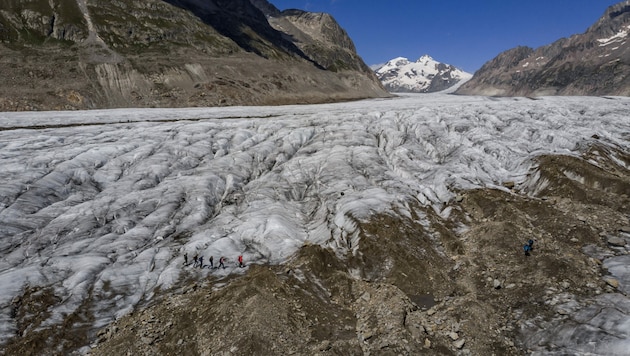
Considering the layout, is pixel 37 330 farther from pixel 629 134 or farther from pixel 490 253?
pixel 629 134

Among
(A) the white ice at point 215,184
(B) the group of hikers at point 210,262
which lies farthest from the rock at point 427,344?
(B) the group of hikers at point 210,262

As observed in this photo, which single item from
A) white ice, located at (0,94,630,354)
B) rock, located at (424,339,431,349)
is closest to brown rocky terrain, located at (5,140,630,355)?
rock, located at (424,339,431,349)

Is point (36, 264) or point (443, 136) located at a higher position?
point (443, 136)

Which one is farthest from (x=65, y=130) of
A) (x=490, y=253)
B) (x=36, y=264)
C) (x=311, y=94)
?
(x=311, y=94)

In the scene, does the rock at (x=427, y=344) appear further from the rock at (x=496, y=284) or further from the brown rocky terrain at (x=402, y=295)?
the rock at (x=496, y=284)

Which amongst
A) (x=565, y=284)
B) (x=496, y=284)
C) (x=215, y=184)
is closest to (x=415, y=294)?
(x=496, y=284)

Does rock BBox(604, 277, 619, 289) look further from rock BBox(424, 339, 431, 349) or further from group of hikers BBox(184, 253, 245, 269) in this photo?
group of hikers BBox(184, 253, 245, 269)

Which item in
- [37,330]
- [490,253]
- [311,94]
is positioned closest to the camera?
[37,330]
